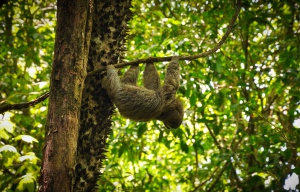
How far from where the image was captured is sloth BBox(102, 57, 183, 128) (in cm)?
401

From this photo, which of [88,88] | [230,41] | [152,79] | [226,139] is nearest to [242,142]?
[226,139]

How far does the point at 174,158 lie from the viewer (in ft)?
25.2

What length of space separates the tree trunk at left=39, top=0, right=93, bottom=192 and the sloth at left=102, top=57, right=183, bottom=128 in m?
1.15

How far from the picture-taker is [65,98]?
233cm

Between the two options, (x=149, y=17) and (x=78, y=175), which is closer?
(x=78, y=175)

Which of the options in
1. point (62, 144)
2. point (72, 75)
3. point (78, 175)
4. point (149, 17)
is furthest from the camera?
point (149, 17)

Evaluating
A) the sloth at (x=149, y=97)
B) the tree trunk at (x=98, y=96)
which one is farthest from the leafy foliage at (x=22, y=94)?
the sloth at (x=149, y=97)

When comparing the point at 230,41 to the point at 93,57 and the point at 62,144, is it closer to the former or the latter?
the point at 93,57

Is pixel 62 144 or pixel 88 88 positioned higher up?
pixel 88 88

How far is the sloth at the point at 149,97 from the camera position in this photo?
4.01 m

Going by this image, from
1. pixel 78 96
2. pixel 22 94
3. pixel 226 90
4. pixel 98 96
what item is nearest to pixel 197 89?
pixel 226 90

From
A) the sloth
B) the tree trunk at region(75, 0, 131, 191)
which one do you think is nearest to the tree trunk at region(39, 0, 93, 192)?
the tree trunk at region(75, 0, 131, 191)

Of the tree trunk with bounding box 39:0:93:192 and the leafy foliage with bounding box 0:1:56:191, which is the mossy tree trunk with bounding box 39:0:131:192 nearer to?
the tree trunk with bounding box 39:0:93:192

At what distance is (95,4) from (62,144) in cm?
164
